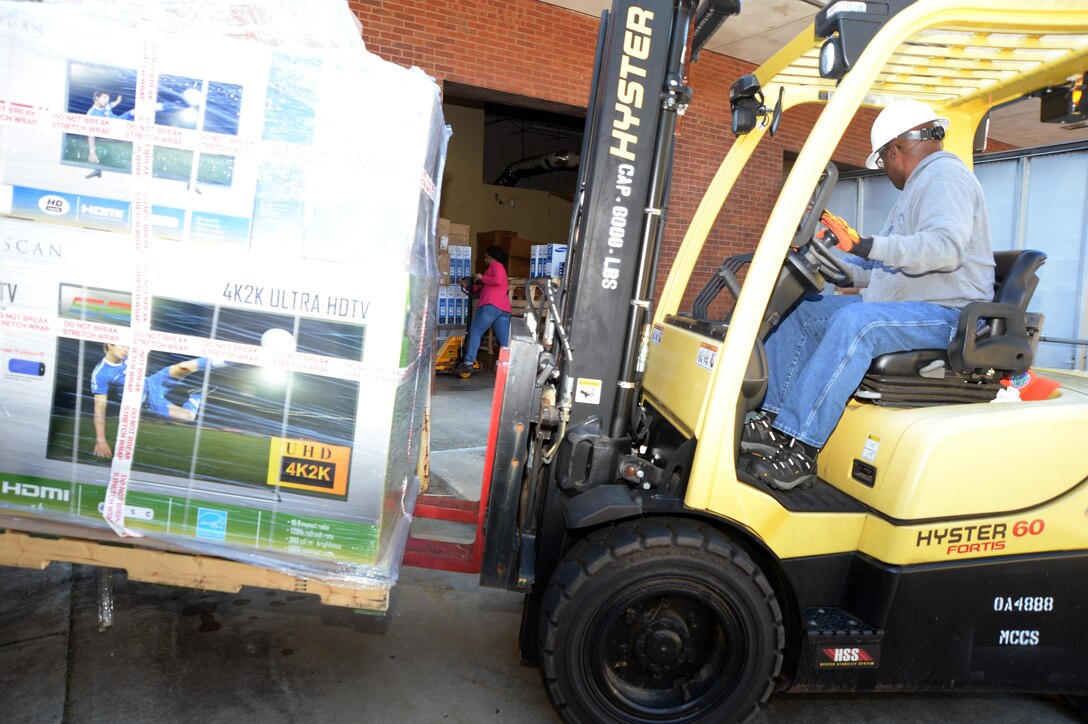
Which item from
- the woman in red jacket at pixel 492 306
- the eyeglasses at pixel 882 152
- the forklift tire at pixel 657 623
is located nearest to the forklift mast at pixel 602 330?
the forklift tire at pixel 657 623

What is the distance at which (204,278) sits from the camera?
2.30 metres

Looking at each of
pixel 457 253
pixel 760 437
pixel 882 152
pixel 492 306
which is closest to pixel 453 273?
pixel 457 253

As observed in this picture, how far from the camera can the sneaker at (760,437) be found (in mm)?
2869

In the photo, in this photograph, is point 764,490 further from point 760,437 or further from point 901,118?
point 901,118

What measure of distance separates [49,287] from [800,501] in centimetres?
269

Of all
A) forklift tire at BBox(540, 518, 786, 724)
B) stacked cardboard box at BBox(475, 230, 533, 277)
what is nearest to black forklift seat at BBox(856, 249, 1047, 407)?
forklift tire at BBox(540, 518, 786, 724)

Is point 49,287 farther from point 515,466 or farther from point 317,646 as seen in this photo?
point 317,646

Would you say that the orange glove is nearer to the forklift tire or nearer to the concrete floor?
the forklift tire

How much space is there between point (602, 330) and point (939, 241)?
1307 mm

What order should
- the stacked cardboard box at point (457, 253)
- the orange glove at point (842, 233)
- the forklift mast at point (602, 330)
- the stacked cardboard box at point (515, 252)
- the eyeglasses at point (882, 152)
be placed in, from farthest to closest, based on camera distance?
the stacked cardboard box at point (515, 252), the stacked cardboard box at point (457, 253), the eyeglasses at point (882, 152), the forklift mast at point (602, 330), the orange glove at point (842, 233)

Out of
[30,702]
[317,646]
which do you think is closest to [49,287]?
[30,702]

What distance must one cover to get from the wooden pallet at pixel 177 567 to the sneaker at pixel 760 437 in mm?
1485

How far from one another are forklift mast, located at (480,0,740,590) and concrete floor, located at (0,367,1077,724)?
634mm

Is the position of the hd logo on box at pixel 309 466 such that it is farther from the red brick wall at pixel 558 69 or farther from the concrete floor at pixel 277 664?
the red brick wall at pixel 558 69
